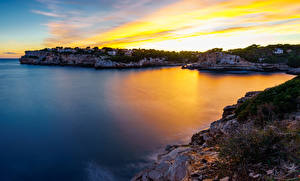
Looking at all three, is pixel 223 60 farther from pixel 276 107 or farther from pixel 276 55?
pixel 276 107

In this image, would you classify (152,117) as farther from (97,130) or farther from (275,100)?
(275,100)

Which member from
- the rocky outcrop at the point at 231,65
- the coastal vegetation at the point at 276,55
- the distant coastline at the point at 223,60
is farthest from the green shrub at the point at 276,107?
the coastal vegetation at the point at 276,55

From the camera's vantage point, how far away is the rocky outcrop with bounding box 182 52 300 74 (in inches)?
1729

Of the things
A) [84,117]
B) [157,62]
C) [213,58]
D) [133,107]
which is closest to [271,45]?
[213,58]

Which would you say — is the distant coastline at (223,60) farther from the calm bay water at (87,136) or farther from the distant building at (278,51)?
the calm bay water at (87,136)

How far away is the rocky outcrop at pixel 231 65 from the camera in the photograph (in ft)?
144

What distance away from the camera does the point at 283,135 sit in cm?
313

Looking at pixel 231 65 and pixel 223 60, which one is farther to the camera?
pixel 223 60

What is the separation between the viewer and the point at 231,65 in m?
48.3

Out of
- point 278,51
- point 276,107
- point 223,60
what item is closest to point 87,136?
point 276,107

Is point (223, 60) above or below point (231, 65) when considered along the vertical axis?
above

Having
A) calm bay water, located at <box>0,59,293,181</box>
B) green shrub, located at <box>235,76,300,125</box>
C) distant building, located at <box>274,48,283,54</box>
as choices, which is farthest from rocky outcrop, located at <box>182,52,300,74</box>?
green shrub, located at <box>235,76,300,125</box>

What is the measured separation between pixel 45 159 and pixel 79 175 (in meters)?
2.08

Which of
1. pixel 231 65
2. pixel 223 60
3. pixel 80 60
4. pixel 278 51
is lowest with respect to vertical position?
pixel 231 65
